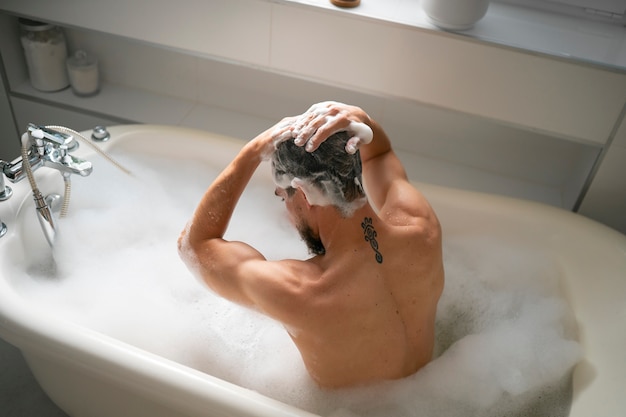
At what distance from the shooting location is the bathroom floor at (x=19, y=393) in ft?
5.33

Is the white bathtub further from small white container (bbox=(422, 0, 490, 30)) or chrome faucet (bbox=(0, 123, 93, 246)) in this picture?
small white container (bbox=(422, 0, 490, 30))

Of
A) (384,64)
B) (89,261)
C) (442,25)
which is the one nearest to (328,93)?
(384,64)

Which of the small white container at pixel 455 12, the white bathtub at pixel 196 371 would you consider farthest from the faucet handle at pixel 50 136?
the small white container at pixel 455 12

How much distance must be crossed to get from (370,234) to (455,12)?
0.73 m

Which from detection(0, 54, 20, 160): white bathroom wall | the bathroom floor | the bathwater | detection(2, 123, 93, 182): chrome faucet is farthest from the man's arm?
detection(0, 54, 20, 160): white bathroom wall

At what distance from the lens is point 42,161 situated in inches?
56.1

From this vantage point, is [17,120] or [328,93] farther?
[17,120]

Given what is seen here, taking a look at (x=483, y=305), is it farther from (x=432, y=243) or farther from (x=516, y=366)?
(x=432, y=243)

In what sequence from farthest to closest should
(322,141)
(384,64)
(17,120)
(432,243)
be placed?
(17,120) < (384,64) < (432,243) < (322,141)

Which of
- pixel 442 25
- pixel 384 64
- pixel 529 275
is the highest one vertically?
pixel 442 25

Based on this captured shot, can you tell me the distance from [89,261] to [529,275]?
1.14m

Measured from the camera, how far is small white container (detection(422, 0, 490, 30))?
1498 millimetres

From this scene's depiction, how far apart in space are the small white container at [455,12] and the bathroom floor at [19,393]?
146 centimetres

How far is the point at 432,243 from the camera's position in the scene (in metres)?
1.16
